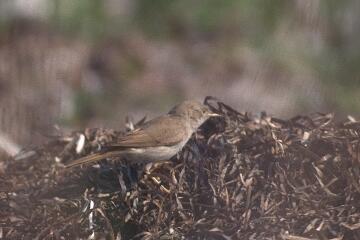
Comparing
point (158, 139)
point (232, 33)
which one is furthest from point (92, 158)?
point (232, 33)

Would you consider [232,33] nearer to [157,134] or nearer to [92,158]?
[157,134]

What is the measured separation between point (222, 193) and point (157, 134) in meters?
1.35

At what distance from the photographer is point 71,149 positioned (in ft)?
25.2

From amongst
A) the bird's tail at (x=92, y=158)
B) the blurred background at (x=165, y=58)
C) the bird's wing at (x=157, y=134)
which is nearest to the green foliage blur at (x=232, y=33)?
the blurred background at (x=165, y=58)

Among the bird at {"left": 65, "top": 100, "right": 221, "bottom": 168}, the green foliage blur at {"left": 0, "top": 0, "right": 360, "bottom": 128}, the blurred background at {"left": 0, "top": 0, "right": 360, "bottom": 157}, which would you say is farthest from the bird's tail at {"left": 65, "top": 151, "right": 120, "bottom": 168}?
the green foliage blur at {"left": 0, "top": 0, "right": 360, "bottom": 128}

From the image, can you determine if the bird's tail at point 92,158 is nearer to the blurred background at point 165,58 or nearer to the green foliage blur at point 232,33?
the blurred background at point 165,58

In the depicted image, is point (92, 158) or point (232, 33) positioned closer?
point (92, 158)

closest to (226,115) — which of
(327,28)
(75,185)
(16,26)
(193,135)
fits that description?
(193,135)

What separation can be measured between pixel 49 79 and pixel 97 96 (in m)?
0.72

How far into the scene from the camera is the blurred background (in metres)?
11.6

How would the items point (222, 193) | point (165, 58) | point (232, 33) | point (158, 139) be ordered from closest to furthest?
point (222, 193) → point (158, 139) → point (232, 33) → point (165, 58)

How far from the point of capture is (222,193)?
657 cm

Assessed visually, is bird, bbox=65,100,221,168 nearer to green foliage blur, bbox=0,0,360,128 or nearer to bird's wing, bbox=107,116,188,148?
bird's wing, bbox=107,116,188,148

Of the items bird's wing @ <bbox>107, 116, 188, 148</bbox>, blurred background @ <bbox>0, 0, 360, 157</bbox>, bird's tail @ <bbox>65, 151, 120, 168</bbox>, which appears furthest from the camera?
blurred background @ <bbox>0, 0, 360, 157</bbox>
